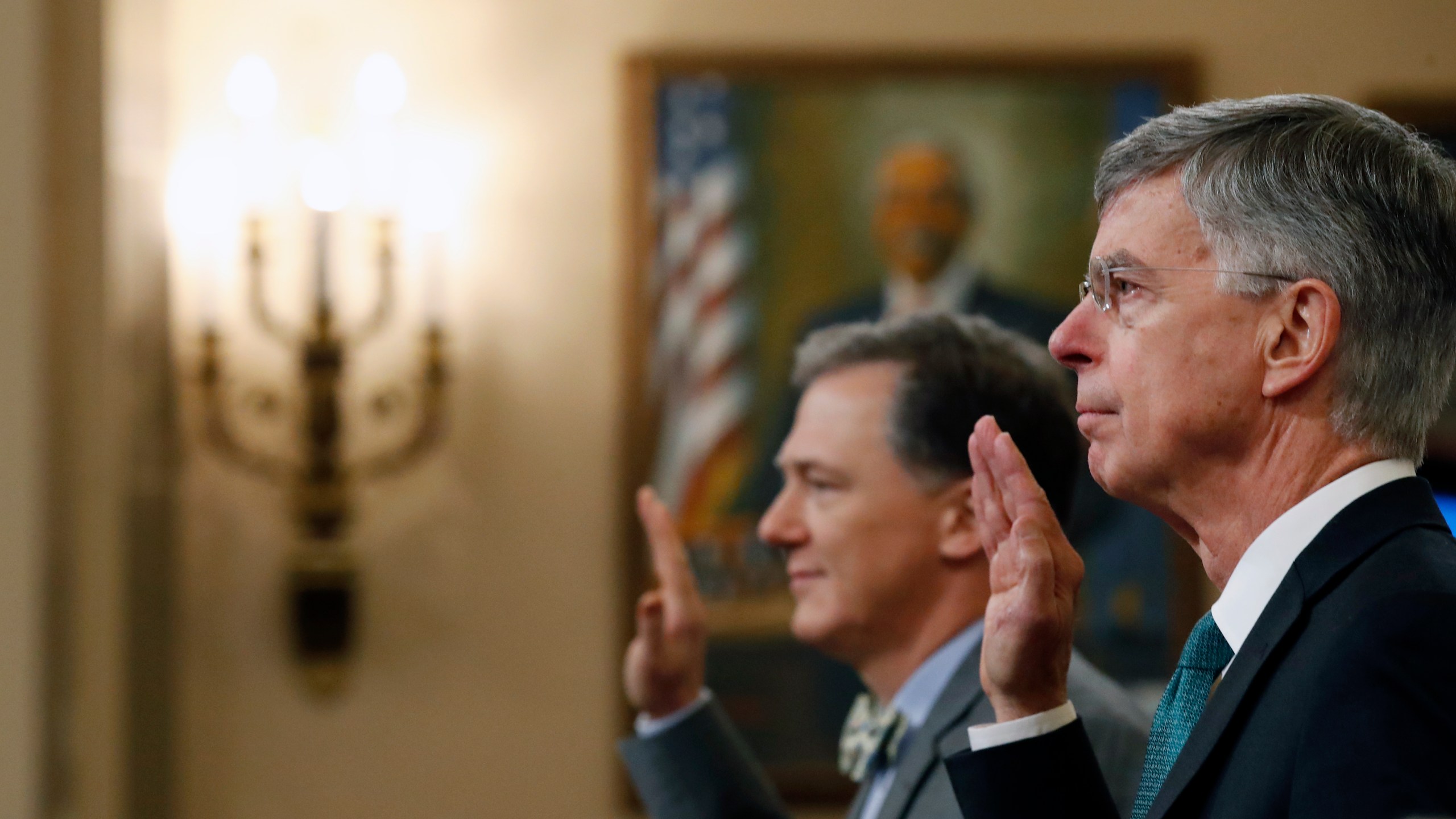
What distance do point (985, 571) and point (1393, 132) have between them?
0.86 meters

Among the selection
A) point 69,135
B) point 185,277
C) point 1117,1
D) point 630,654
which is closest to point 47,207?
point 69,135

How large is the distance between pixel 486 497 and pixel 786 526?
147 cm

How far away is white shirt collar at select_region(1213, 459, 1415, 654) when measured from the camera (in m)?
1.07

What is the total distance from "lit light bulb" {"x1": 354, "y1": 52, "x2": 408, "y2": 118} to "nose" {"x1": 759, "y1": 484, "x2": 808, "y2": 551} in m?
1.68

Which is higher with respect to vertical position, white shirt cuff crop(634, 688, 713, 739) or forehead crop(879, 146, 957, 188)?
forehead crop(879, 146, 957, 188)

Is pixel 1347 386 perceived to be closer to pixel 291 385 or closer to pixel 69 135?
pixel 69 135

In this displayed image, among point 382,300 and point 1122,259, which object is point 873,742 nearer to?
point 1122,259

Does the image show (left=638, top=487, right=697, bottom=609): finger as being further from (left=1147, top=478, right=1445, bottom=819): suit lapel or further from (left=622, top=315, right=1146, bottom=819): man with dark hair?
(left=1147, top=478, right=1445, bottom=819): suit lapel

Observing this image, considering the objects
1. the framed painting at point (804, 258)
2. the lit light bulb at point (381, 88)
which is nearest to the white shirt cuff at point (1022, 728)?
the framed painting at point (804, 258)

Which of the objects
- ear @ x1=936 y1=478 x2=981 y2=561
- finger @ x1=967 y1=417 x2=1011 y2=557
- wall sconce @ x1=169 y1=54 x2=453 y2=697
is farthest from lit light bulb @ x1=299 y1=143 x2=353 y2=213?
finger @ x1=967 y1=417 x2=1011 y2=557

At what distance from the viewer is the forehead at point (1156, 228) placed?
44.8 inches

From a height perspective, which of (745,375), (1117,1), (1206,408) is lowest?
(745,375)

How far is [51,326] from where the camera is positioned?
2229 mm

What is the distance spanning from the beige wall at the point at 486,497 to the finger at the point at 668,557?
1.17m
